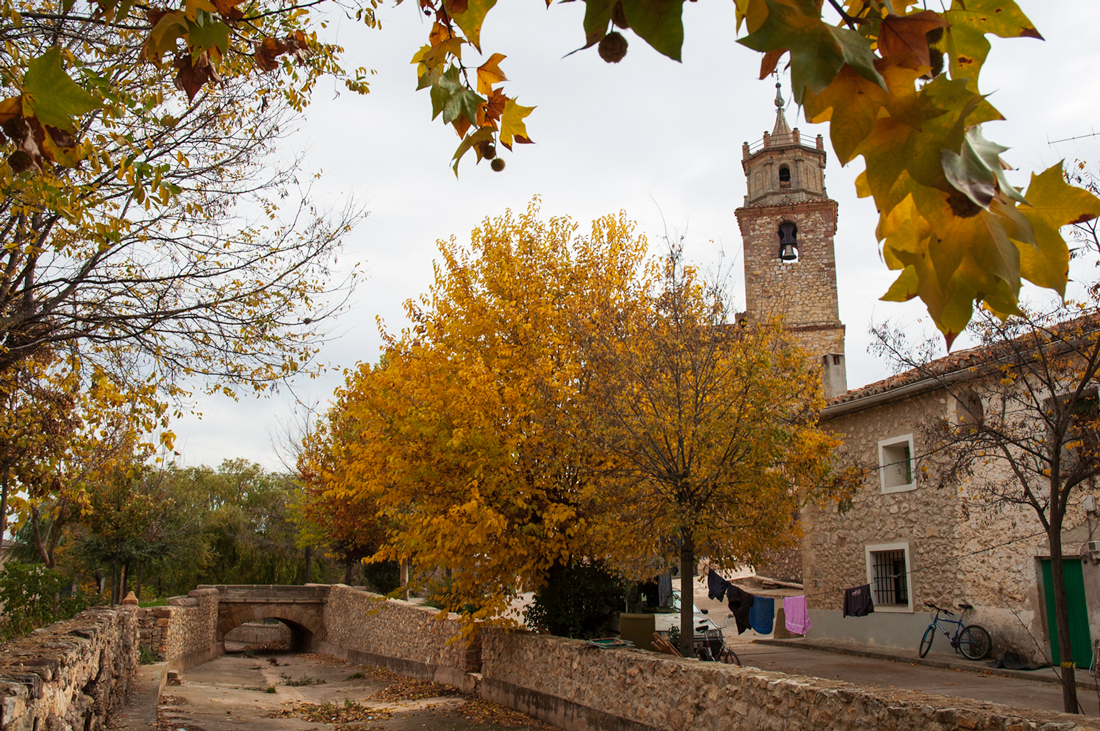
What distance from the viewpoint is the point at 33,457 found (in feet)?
33.0

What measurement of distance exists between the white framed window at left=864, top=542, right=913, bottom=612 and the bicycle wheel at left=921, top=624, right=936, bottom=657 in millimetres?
755

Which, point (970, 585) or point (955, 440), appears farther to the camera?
point (970, 585)

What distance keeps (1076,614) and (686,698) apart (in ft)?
26.0

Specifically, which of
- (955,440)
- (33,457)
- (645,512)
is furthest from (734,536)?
(33,457)

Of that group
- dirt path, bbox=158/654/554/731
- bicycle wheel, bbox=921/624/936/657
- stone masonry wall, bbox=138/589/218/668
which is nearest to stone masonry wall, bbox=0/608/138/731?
dirt path, bbox=158/654/554/731

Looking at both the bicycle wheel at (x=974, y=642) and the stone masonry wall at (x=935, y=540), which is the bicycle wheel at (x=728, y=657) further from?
the bicycle wheel at (x=974, y=642)

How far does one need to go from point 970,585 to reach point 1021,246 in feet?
47.1

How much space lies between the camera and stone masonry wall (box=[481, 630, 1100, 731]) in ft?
16.8

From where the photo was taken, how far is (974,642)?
1270 cm

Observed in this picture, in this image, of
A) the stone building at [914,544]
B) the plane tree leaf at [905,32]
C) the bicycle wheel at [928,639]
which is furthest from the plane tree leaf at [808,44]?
the bicycle wheel at [928,639]

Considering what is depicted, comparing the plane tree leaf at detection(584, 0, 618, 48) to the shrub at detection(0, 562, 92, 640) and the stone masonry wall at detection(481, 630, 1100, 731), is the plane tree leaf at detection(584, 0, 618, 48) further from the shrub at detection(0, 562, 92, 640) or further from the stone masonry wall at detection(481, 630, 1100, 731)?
the shrub at detection(0, 562, 92, 640)

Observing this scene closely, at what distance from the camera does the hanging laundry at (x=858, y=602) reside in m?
14.4

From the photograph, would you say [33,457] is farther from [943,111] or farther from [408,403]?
[943,111]

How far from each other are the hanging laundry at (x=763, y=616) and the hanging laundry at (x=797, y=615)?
3032 millimetres
